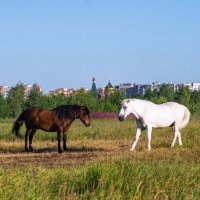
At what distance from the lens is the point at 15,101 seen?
59.6 metres

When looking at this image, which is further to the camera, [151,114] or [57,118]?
[57,118]

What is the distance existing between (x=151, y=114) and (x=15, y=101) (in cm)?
4506

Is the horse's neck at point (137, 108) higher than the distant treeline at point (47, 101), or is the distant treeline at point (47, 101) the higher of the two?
the horse's neck at point (137, 108)

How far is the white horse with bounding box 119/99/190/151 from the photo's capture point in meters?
15.6

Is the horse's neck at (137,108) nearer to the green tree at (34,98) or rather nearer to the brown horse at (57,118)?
the brown horse at (57,118)

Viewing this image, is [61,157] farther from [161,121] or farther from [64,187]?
[64,187]

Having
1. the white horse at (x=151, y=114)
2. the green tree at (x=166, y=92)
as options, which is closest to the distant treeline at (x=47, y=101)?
the green tree at (x=166, y=92)

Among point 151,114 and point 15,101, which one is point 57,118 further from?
point 15,101

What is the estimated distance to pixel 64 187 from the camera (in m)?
7.99

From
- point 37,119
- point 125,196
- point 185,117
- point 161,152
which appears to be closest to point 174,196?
point 125,196

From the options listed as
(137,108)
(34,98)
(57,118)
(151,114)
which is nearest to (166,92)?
(34,98)

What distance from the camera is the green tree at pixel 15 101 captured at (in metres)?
59.7

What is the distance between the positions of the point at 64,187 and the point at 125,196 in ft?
3.07

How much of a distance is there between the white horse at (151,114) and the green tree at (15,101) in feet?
145
